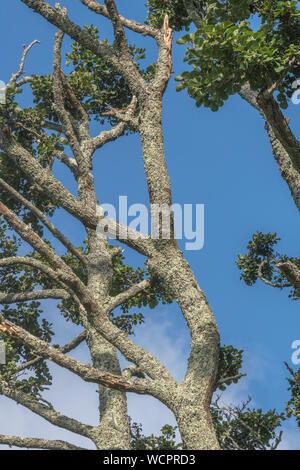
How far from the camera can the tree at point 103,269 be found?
1150 centimetres

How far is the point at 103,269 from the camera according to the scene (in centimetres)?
1675

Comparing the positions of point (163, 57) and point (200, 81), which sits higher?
point (163, 57)

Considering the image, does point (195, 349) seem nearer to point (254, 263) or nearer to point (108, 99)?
point (254, 263)

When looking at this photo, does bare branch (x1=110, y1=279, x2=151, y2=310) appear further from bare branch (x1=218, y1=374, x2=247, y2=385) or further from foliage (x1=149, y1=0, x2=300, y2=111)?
foliage (x1=149, y1=0, x2=300, y2=111)

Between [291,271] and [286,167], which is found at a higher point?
[286,167]

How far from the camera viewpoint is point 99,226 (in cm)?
1281

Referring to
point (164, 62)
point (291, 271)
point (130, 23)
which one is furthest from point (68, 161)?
point (291, 271)

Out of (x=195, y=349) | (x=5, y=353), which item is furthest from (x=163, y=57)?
(x=5, y=353)

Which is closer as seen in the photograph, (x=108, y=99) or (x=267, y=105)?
(x=267, y=105)

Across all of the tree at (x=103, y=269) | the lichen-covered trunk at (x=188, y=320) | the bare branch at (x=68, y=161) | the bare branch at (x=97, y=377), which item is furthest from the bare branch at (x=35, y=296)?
the lichen-covered trunk at (x=188, y=320)

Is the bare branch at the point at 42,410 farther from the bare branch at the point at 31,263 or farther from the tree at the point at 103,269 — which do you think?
the bare branch at the point at 31,263

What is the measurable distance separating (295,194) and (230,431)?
7.02 meters

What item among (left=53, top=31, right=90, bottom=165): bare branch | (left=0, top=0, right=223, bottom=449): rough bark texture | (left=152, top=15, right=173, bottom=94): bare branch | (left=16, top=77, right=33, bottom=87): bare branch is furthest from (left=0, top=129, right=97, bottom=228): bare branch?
(left=16, top=77, right=33, bottom=87): bare branch

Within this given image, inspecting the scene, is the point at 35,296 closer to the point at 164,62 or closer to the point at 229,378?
the point at 229,378
